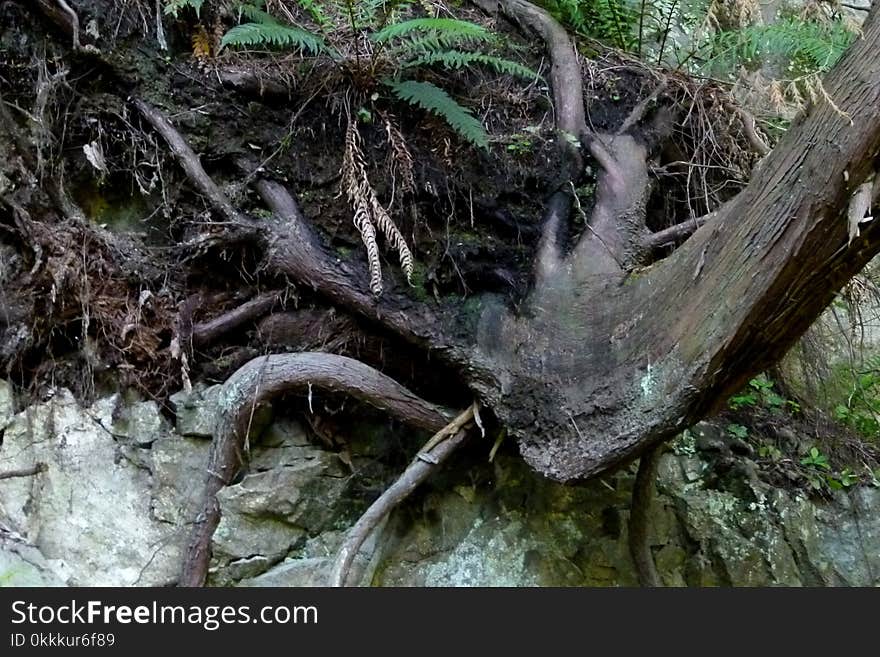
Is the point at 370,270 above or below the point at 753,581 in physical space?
above

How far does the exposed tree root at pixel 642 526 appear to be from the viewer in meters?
3.48

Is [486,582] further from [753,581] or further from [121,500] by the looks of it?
[121,500]

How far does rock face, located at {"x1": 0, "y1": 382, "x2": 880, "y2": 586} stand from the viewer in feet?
11.0

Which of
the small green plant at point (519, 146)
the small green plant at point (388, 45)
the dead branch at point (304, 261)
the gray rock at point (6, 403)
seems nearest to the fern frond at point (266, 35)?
the small green plant at point (388, 45)

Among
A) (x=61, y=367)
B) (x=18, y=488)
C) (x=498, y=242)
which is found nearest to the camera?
(x=18, y=488)

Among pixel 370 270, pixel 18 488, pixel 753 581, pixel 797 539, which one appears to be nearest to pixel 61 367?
pixel 18 488

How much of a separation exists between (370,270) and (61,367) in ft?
4.93

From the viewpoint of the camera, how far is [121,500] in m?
3.43

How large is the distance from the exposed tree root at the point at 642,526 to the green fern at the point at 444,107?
5.47 feet

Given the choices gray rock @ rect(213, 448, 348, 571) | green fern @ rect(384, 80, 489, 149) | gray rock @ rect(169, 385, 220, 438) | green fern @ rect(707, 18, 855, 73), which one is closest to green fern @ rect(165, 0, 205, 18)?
green fern @ rect(384, 80, 489, 149)

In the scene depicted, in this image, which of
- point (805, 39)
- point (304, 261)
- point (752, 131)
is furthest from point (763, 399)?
point (304, 261)

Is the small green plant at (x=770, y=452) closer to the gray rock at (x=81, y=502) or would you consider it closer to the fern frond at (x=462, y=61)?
the fern frond at (x=462, y=61)

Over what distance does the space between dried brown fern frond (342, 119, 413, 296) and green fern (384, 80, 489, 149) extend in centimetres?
33

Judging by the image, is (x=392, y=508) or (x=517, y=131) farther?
(x=517, y=131)
